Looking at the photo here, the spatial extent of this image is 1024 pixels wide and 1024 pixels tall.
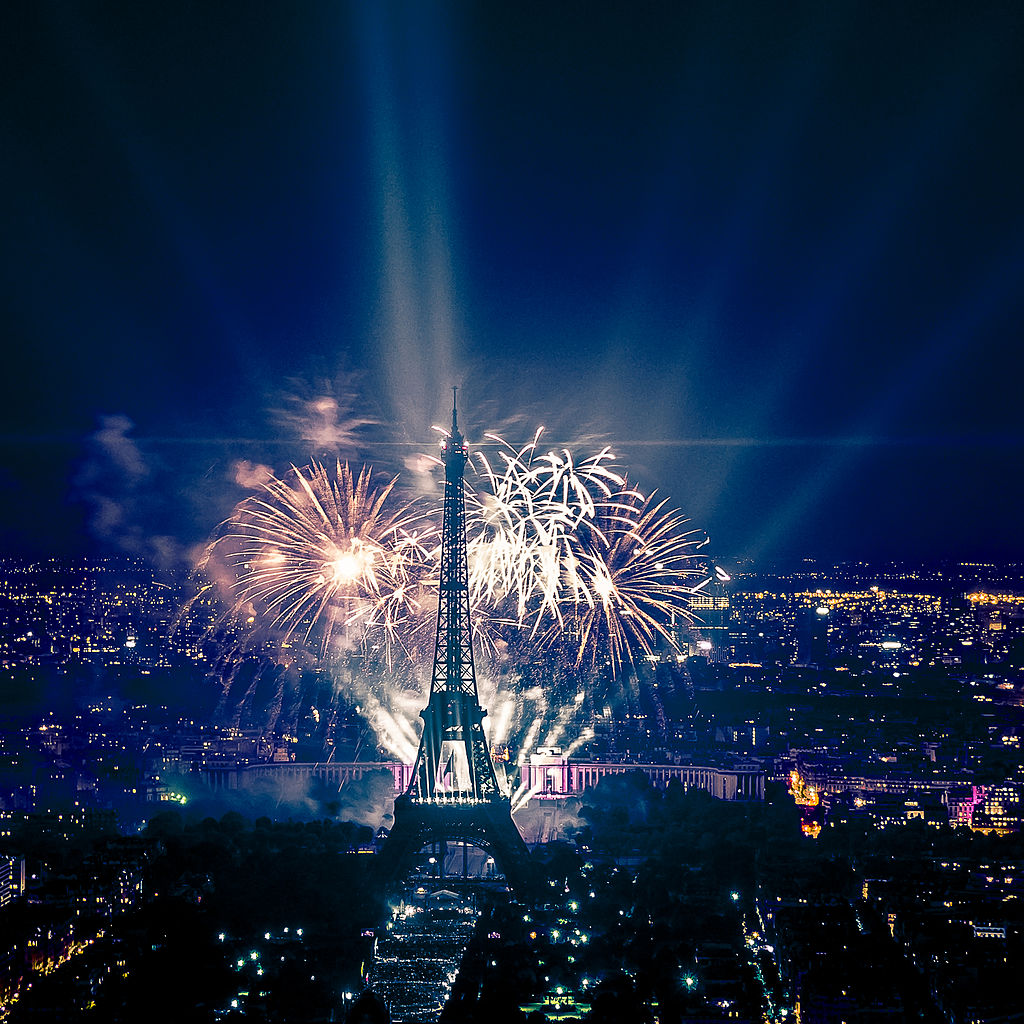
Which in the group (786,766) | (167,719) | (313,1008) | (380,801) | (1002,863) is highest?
(167,719)

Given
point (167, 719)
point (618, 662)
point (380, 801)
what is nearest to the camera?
point (380, 801)

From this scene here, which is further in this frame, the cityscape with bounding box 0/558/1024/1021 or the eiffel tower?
the eiffel tower

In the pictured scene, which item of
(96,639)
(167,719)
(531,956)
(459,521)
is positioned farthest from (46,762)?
(531,956)

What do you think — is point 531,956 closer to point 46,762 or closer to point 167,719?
point 46,762

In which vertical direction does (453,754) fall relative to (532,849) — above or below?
above

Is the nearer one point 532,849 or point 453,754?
point 453,754

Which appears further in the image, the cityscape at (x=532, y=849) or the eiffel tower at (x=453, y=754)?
the eiffel tower at (x=453, y=754)

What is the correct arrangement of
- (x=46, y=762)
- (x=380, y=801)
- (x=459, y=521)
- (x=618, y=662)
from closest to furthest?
1. (x=459, y=521)
2. (x=380, y=801)
3. (x=46, y=762)
4. (x=618, y=662)

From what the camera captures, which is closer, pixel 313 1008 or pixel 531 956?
pixel 313 1008
